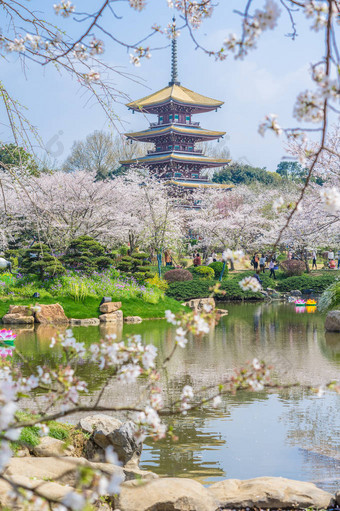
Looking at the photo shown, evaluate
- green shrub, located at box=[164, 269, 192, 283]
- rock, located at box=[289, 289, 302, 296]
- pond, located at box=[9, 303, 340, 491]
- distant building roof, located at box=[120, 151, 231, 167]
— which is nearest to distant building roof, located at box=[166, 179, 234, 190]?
A: distant building roof, located at box=[120, 151, 231, 167]

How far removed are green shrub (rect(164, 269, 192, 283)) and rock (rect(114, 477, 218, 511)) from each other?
20.7m

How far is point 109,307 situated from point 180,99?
82.0 ft

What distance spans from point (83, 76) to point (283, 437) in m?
4.34

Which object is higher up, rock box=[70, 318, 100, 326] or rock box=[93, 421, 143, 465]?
rock box=[70, 318, 100, 326]

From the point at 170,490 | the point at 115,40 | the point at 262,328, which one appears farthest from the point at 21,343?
the point at 115,40

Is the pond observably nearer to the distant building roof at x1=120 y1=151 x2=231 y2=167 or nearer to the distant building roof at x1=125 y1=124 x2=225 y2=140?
the distant building roof at x1=120 y1=151 x2=231 y2=167

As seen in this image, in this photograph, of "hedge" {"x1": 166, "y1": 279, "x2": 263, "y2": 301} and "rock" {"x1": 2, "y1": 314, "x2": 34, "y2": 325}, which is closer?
"rock" {"x1": 2, "y1": 314, "x2": 34, "y2": 325}

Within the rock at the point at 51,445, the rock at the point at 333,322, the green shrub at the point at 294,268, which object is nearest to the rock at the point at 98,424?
the rock at the point at 51,445

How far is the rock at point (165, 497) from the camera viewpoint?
4062mm

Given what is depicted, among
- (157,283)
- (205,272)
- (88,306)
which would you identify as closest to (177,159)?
(205,272)

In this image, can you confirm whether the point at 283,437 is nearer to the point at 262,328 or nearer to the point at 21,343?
the point at 21,343

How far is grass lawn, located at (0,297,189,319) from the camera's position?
17188 millimetres

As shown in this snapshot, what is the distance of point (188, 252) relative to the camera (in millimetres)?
35688

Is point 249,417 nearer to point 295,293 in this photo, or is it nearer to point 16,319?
point 16,319
